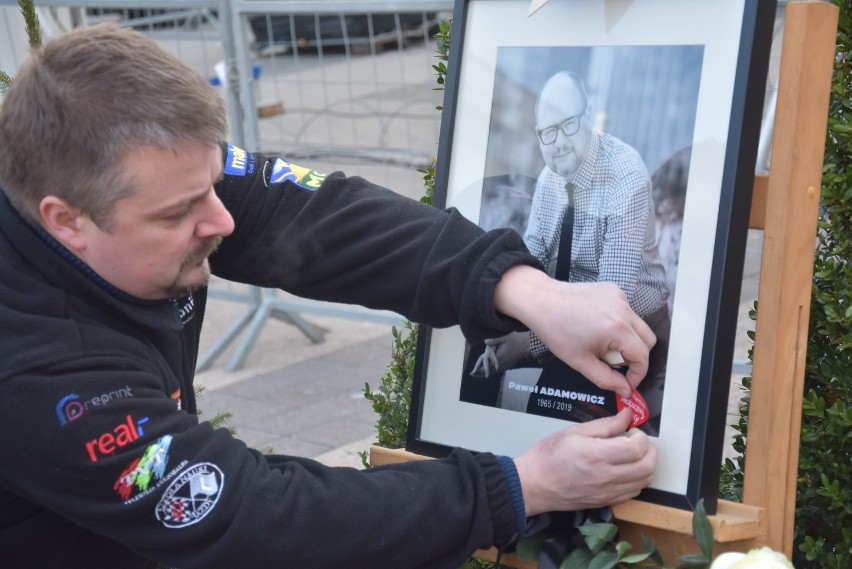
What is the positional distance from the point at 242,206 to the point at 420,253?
35 cm

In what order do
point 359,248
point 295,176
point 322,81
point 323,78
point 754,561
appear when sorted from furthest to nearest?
point 323,78
point 322,81
point 295,176
point 359,248
point 754,561

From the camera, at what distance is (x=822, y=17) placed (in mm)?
1384

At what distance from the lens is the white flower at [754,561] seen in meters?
1.26

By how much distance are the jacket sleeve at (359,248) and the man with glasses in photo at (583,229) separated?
0.24 feet

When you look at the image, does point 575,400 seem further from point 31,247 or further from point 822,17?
point 31,247

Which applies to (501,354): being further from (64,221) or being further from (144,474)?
(64,221)

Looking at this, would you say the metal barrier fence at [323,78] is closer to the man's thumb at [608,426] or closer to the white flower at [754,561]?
the man's thumb at [608,426]

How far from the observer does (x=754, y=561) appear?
4.17ft

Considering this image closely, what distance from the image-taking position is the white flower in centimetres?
126

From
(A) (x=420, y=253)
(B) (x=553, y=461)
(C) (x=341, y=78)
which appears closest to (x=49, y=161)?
(A) (x=420, y=253)

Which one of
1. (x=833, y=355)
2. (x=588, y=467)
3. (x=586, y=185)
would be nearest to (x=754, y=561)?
(x=588, y=467)

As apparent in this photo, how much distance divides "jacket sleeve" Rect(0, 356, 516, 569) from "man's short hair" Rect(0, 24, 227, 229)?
25 cm

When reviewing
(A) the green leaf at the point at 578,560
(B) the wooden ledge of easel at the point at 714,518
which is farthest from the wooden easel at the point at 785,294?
(A) the green leaf at the point at 578,560

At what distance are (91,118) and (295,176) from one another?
1.69ft
